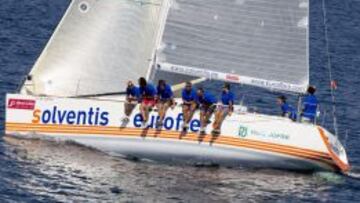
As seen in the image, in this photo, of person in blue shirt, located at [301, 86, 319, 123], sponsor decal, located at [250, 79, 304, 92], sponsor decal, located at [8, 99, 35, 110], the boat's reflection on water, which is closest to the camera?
the boat's reflection on water

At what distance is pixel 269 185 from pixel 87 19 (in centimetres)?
742

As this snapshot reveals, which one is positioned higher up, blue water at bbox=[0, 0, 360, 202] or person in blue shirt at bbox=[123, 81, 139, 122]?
person in blue shirt at bbox=[123, 81, 139, 122]

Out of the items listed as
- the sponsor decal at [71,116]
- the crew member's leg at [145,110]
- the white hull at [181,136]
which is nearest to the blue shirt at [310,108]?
the white hull at [181,136]

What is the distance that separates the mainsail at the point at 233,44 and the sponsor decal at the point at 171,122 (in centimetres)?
144

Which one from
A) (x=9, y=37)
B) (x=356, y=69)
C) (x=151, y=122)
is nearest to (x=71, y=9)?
(x=151, y=122)

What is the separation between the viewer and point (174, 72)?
3788 centimetres

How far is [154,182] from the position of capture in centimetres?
3466

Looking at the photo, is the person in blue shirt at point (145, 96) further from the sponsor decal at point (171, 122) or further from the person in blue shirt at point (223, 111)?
the person in blue shirt at point (223, 111)

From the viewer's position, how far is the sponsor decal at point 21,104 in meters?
37.2

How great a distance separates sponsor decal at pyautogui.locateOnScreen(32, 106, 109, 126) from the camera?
3712cm

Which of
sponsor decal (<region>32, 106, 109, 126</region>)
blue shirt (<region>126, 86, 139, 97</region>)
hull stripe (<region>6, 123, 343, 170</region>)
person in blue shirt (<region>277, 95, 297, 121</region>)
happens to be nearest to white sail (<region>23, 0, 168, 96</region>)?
sponsor decal (<region>32, 106, 109, 126</region>)

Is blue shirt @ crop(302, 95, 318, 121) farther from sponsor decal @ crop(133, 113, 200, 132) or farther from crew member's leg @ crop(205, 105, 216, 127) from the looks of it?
sponsor decal @ crop(133, 113, 200, 132)

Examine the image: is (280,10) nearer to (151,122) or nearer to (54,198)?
(151,122)

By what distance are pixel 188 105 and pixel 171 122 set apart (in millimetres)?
687
